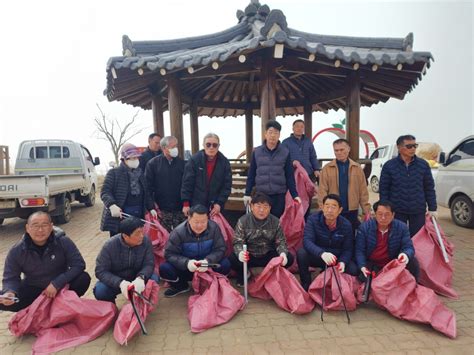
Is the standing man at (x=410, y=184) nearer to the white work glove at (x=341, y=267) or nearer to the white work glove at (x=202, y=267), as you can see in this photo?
the white work glove at (x=341, y=267)

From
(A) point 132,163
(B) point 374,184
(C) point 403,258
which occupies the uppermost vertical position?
(A) point 132,163

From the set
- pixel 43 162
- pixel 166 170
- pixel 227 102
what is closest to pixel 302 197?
pixel 166 170

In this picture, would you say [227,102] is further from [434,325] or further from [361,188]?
[434,325]

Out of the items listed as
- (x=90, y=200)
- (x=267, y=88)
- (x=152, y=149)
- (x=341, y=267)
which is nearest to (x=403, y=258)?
(x=341, y=267)

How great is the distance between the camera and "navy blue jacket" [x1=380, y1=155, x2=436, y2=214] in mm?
3537

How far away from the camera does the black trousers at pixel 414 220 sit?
3617 millimetres

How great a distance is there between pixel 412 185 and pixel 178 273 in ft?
9.52

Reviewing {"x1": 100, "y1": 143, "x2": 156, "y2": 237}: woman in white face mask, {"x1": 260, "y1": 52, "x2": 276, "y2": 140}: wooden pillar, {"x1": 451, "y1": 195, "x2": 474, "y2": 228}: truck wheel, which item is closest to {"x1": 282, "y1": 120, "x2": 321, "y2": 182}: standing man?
{"x1": 260, "y1": 52, "x2": 276, "y2": 140}: wooden pillar

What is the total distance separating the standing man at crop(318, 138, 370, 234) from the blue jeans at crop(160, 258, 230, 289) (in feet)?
4.52

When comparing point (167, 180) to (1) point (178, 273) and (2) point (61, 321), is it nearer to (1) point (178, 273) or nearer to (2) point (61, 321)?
(1) point (178, 273)

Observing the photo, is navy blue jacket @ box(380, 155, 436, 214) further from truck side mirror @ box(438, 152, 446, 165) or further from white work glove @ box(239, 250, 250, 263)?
truck side mirror @ box(438, 152, 446, 165)

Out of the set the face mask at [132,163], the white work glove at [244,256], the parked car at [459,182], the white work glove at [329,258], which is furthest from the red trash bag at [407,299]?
the parked car at [459,182]

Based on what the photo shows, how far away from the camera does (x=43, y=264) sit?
2641 millimetres

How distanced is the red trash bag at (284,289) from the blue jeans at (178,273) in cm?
40
